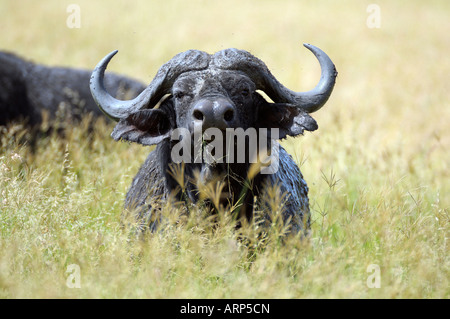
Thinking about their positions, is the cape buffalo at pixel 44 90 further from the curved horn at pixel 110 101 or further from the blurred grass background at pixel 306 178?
the curved horn at pixel 110 101

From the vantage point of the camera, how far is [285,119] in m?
4.58

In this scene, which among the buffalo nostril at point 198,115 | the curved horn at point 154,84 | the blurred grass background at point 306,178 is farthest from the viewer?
the curved horn at point 154,84

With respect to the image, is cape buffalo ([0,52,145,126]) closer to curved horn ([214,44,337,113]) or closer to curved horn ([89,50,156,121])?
curved horn ([89,50,156,121])

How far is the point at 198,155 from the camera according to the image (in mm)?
Result: 4410

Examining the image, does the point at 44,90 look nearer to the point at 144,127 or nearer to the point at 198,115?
the point at 144,127

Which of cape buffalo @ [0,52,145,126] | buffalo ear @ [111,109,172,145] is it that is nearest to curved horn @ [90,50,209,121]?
buffalo ear @ [111,109,172,145]

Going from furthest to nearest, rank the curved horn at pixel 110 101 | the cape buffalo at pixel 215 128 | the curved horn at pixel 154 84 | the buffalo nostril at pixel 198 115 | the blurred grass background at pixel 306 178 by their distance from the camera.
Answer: the curved horn at pixel 110 101 < the curved horn at pixel 154 84 < the cape buffalo at pixel 215 128 < the buffalo nostril at pixel 198 115 < the blurred grass background at pixel 306 178

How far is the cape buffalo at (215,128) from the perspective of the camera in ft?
14.2

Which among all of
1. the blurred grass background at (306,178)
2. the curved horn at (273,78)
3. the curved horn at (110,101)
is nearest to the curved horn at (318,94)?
the curved horn at (273,78)

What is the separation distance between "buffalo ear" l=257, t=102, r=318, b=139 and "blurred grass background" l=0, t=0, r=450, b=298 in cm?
53

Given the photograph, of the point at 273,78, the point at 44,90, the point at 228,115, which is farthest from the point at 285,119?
the point at 44,90

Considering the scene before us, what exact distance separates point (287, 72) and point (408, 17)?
9.56 metres
